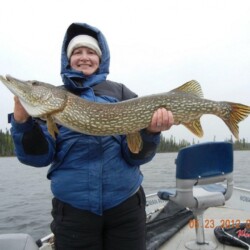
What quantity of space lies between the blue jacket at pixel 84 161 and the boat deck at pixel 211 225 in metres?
2.14

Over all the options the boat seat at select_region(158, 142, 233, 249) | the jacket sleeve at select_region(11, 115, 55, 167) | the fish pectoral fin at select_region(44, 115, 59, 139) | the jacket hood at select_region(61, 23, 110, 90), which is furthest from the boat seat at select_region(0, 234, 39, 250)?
the boat seat at select_region(158, 142, 233, 249)

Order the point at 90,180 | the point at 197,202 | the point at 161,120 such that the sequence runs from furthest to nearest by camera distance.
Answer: the point at 197,202
the point at 161,120
the point at 90,180

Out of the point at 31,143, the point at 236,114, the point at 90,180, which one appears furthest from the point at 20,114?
the point at 236,114

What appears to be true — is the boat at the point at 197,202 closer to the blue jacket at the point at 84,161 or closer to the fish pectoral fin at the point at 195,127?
the fish pectoral fin at the point at 195,127

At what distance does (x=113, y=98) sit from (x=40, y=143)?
747 mm

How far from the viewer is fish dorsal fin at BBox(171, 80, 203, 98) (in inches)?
119

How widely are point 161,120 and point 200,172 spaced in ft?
4.76

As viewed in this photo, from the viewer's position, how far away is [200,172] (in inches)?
155

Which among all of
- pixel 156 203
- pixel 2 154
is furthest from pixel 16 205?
pixel 2 154

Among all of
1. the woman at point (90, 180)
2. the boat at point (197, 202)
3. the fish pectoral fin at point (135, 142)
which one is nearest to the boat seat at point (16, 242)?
the woman at point (90, 180)

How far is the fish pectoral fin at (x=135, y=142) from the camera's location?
2.57 meters

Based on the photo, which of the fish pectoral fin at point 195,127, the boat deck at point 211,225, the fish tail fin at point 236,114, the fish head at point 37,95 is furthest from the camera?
the boat deck at point 211,225

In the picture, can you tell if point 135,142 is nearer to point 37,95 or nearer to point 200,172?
point 37,95

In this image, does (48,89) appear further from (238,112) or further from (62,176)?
(238,112)
